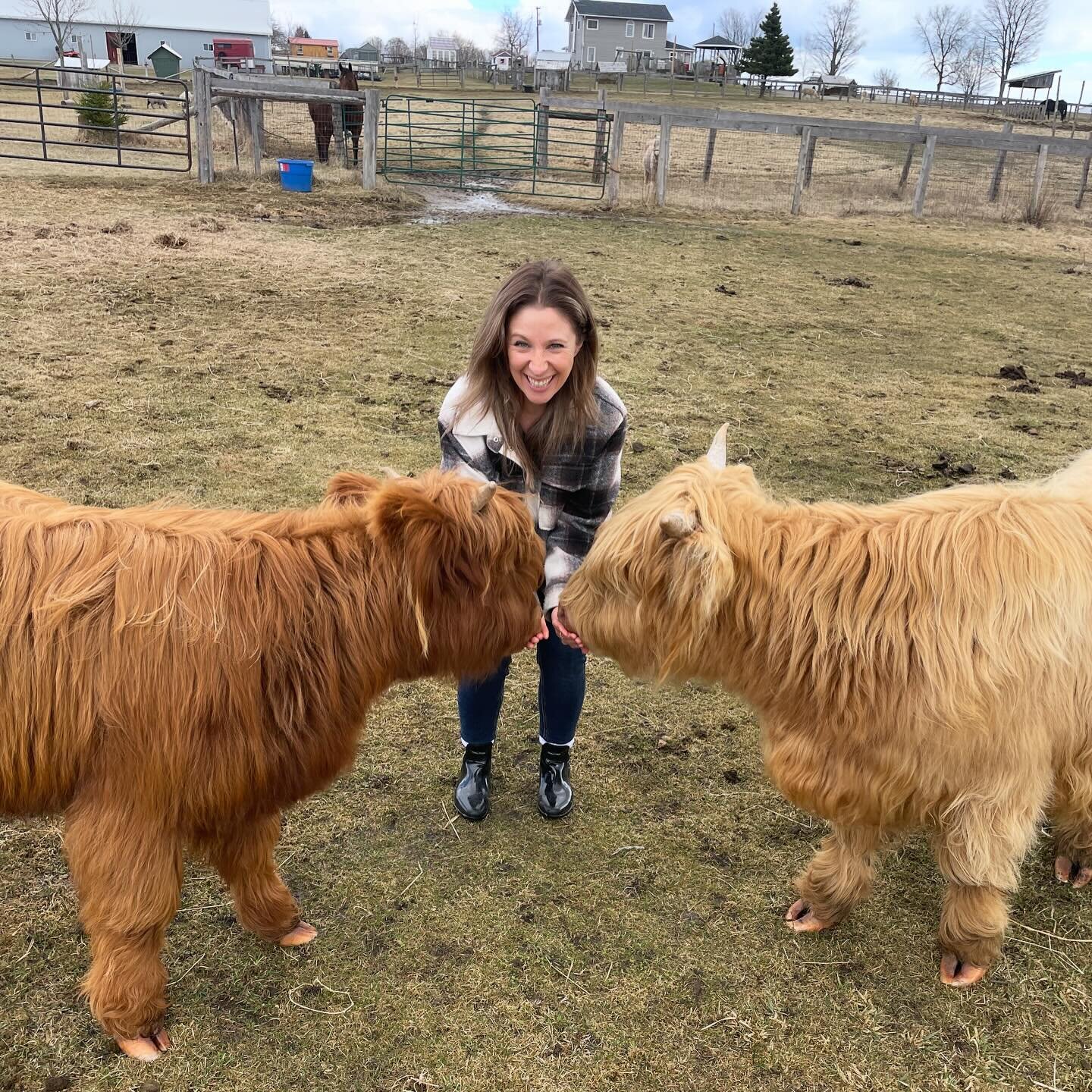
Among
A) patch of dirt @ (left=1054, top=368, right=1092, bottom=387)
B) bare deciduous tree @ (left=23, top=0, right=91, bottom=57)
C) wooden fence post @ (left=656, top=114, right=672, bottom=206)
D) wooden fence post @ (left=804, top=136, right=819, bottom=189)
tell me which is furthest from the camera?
bare deciduous tree @ (left=23, top=0, right=91, bottom=57)

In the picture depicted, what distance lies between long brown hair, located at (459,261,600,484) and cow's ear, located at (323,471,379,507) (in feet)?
1.78

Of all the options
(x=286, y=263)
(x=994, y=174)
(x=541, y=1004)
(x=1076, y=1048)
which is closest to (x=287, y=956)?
(x=541, y=1004)

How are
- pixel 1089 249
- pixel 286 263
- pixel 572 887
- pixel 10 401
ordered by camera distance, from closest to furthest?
pixel 572 887, pixel 10 401, pixel 286 263, pixel 1089 249

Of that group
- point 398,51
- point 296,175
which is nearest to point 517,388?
point 296,175

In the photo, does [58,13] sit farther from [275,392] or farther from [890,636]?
[890,636]

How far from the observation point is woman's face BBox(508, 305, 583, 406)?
263 centimetres

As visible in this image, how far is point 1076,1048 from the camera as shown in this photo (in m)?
2.45

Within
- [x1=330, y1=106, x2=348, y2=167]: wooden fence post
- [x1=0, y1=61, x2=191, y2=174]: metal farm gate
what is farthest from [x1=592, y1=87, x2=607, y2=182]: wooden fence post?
[x1=0, y1=61, x2=191, y2=174]: metal farm gate

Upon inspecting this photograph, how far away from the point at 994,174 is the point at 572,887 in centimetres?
Answer: 2110

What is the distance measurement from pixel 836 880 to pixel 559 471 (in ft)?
5.36

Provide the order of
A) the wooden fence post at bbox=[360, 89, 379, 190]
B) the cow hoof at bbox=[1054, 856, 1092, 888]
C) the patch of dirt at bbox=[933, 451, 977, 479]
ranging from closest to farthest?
the cow hoof at bbox=[1054, 856, 1092, 888], the patch of dirt at bbox=[933, 451, 977, 479], the wooden fence post at bbox=[360, 89, 379, 190]

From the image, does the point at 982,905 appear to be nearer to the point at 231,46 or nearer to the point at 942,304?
the point at 942,304

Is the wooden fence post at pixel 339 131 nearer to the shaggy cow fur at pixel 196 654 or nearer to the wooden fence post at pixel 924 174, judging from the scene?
the wooden fence post at pixel 924 174

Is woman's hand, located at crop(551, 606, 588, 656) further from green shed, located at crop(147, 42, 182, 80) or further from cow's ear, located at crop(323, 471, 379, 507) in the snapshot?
green shed, located at crop(147, 42, 182, 80)
